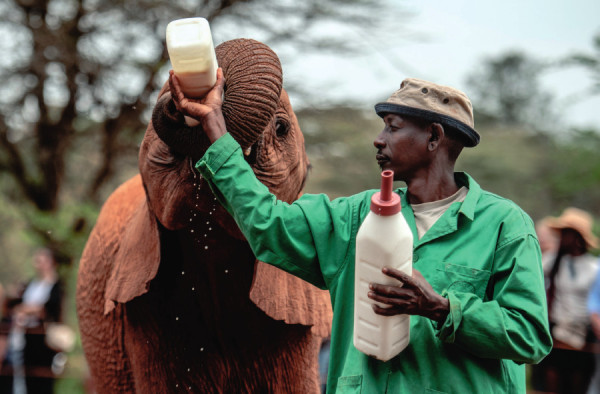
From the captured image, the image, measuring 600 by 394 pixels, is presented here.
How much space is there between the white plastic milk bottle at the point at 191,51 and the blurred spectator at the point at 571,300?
12.7 ft

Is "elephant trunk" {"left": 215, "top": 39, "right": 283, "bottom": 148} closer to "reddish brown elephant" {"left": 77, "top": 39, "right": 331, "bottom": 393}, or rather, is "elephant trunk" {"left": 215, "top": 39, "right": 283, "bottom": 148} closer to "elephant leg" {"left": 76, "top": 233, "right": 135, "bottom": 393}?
"reddish brown elephant" {"left": 77, "top": 39, "right": 331, "bottom": 393}

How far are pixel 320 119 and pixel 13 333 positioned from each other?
7.20 metres

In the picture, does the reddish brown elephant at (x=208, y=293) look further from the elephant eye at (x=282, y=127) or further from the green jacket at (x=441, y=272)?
the green jacket at (x=441, y=272)

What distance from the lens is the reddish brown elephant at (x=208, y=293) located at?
10.8 ft

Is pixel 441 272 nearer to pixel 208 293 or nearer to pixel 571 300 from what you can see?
pixel 208 293

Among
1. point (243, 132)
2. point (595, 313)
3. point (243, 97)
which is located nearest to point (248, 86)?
point (243, 97)

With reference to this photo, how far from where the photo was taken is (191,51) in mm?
2467

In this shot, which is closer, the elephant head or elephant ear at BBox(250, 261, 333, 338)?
the elephant head

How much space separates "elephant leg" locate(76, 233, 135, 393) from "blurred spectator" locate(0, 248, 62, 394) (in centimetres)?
179

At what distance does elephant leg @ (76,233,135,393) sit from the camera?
4.37m

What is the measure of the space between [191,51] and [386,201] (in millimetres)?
796

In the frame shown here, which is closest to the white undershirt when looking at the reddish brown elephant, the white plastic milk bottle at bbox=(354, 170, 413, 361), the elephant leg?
the white plastic milk bottle at bbox=(354, 170, 413, 361)

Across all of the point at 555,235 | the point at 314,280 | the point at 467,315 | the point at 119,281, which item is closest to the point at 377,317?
the point at 467,315

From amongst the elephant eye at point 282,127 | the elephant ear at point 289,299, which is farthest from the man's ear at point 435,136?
the elephant ear at point 289,299
